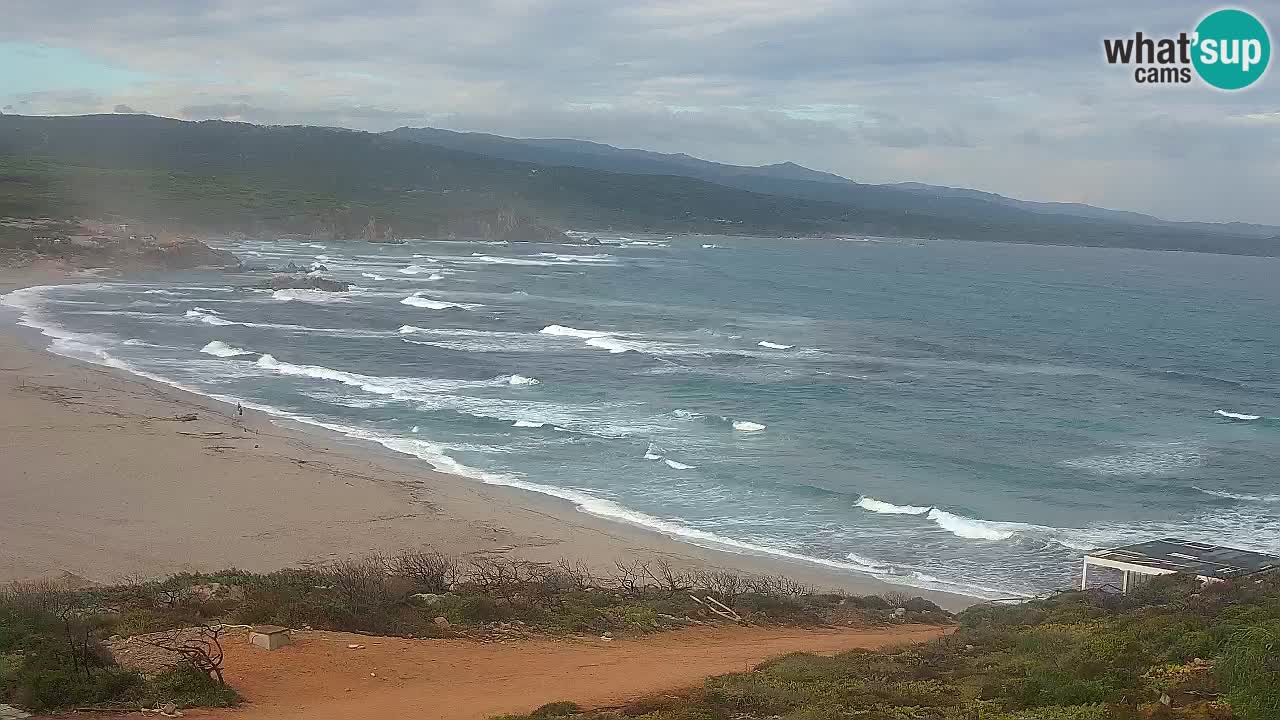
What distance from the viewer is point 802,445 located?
34.4 meters

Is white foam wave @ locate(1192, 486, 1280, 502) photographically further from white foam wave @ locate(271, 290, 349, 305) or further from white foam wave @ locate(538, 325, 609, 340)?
white foam wave @ locate(271, 290, 349, 305)

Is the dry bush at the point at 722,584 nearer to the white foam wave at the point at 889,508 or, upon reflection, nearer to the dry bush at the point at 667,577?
the dry bush at the point at 667,577

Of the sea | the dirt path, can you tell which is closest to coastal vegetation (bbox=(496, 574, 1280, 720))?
the dirt path

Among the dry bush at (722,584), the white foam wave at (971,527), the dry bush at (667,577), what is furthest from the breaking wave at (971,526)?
the dry bush at (667,577)

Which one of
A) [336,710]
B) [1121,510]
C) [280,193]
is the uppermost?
[280,193]

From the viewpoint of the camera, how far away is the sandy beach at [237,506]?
22219 mm

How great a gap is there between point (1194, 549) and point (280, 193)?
13912 cm

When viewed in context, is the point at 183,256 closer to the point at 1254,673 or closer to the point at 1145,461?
the point at 1145,461

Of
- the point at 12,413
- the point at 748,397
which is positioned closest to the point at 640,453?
the point at 748,397

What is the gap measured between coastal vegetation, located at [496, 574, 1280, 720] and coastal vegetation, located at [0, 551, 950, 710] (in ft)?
10.8

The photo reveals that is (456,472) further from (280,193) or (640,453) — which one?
(280,193)

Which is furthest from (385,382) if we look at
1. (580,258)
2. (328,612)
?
(580,258)

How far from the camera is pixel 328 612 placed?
46.8 ft

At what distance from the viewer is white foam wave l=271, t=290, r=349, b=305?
68.8m
